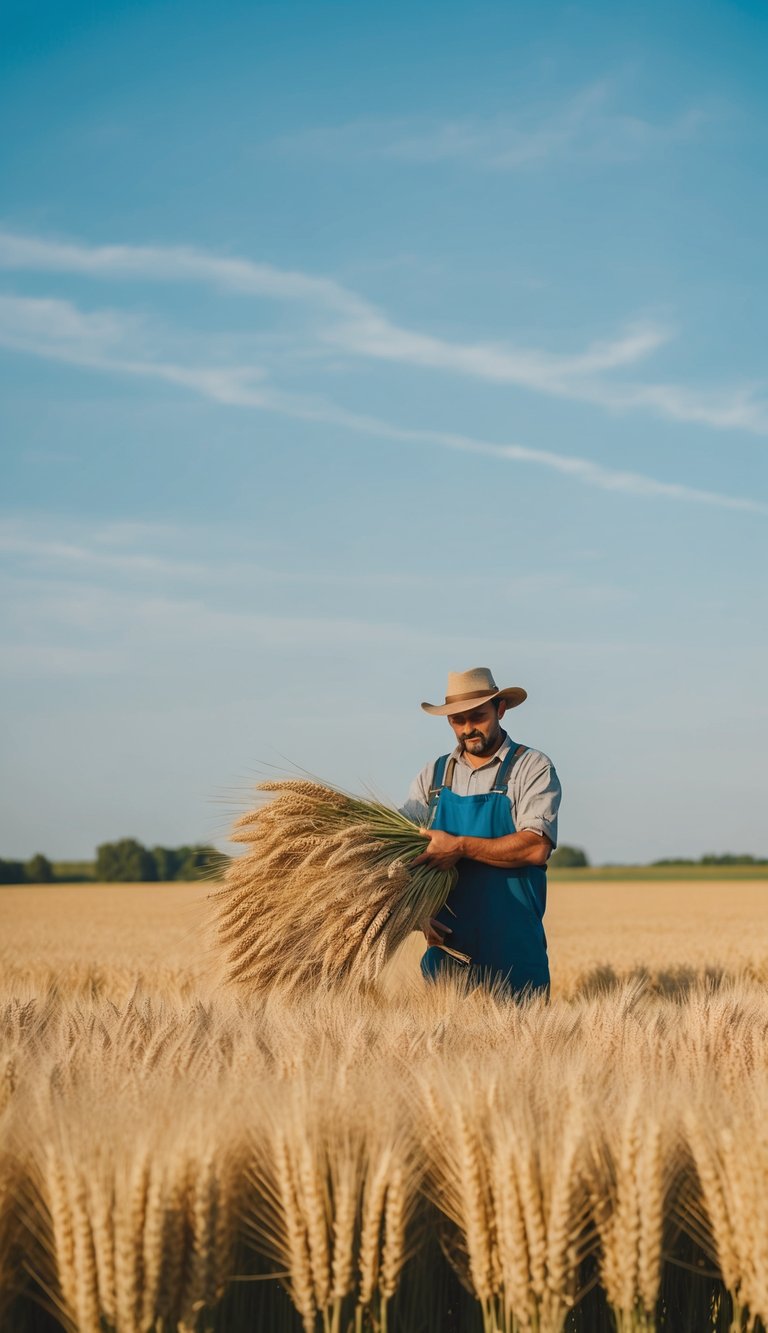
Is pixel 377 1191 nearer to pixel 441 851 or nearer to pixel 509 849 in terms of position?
pixel 441 851

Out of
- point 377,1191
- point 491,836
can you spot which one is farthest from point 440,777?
point 377,1191

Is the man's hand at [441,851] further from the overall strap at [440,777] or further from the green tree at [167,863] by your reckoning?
the green tree at [167,863]

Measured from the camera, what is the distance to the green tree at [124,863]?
2003 inches

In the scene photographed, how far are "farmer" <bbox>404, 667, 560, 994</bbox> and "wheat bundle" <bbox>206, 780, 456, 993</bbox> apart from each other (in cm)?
35

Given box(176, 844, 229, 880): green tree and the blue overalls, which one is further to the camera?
the blue overalls

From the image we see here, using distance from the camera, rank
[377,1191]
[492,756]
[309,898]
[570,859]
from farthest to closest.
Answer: [570,859] < [492,756] < [309,898] < [377,1191]

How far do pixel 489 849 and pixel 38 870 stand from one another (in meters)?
48.2

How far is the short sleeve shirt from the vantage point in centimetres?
573

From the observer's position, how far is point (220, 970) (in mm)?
5348

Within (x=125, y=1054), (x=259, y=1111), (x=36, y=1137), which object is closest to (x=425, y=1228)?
(x=259, y=1111)

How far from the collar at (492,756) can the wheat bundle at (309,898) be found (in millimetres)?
876

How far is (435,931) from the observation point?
Result: 5602 mm

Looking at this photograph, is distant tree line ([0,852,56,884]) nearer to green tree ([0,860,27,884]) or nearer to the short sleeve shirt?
green tree ([0,860,27,884])

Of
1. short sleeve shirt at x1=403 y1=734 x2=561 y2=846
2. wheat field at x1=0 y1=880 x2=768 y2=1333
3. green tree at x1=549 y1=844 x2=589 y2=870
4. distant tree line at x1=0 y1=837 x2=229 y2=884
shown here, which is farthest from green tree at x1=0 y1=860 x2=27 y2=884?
wheat field at x1=0 y1=880 x2=768 y2=1333
